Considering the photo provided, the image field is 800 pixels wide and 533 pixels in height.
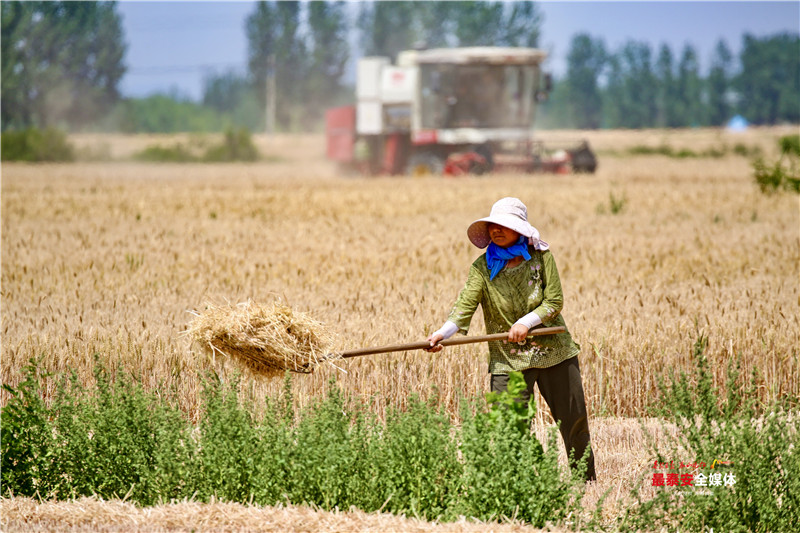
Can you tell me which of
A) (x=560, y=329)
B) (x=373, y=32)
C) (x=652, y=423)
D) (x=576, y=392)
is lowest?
(x=652, y=423)

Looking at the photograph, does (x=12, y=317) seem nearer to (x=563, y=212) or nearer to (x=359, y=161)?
(x=563, y=212)

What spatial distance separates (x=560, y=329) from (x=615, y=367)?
6.08 feet

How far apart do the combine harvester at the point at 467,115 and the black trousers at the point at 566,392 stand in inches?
827

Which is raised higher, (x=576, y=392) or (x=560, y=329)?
(x=560, y=329)

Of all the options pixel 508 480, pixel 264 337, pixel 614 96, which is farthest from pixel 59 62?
pixel 614 96

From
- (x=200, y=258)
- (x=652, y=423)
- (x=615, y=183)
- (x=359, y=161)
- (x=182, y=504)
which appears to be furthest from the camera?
(x=359, y=161)

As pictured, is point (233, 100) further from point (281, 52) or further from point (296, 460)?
point (296, 460)

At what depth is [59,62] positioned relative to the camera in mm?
57562

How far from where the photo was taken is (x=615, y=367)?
6.21 meters

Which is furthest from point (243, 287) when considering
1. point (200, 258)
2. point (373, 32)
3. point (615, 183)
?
point (373, 32)

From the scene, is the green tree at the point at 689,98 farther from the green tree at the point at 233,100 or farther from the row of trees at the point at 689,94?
the green tree at the point at 233,100

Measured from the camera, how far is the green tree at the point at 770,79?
9788cm

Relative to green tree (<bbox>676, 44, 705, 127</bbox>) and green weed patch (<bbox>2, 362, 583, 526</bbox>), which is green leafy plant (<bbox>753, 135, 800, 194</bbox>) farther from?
green tree (<bbox>676, 44, 705, 127</bbox>)

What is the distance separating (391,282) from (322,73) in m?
76.2
